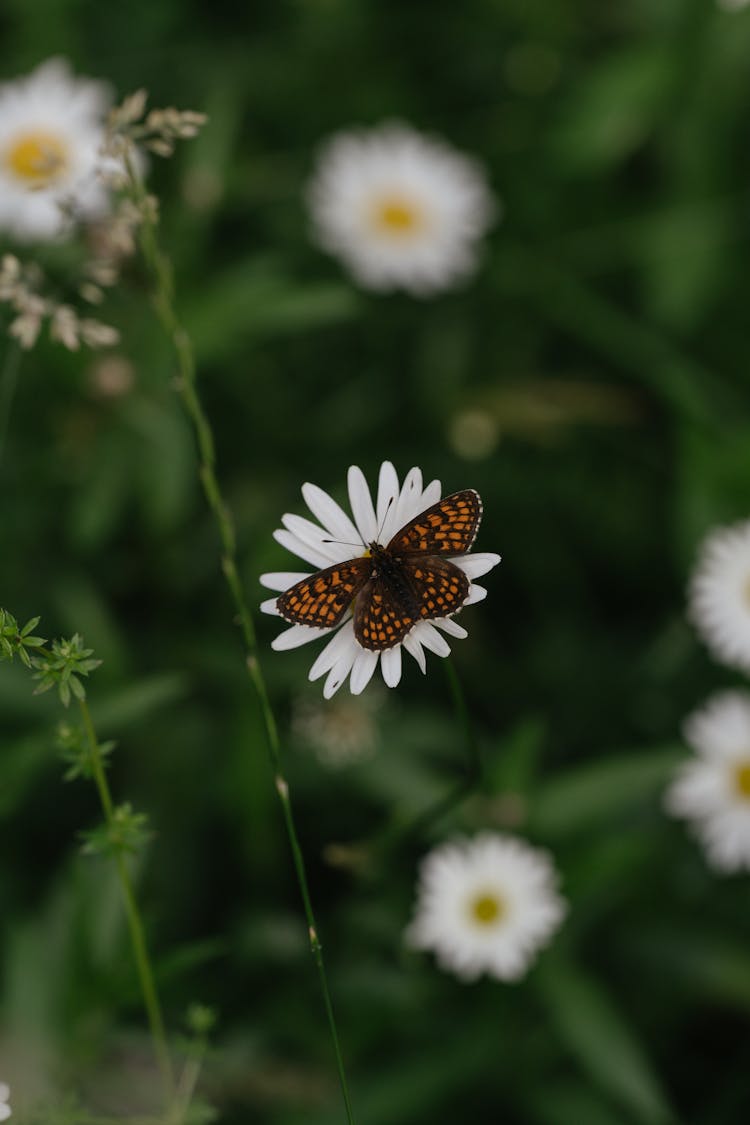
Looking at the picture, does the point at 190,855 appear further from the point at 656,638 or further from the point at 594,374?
the point at 594,374

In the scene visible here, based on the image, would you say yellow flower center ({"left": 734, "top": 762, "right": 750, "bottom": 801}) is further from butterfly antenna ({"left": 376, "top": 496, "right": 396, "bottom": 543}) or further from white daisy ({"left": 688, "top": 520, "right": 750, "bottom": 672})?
butterfly antenna ({"left": 376, "top": 496, "right": 396, "bottom": 543})

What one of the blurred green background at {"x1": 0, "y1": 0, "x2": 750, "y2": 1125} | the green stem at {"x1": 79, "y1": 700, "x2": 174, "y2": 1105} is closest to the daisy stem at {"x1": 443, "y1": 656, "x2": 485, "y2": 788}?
the blurred green background at {"x1": 0, "y1": 0, "x2": 750, "y2": 1125}

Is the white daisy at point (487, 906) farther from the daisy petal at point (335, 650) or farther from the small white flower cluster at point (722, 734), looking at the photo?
the daisy petal at point (335, 650)

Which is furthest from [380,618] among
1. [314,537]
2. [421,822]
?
[421,822]

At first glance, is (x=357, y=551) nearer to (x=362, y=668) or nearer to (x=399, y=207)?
(x=362, y=668)

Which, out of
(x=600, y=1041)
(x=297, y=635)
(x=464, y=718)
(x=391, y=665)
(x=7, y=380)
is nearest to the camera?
(x=391, y=665)

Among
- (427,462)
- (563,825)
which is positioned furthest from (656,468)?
(563,825)
